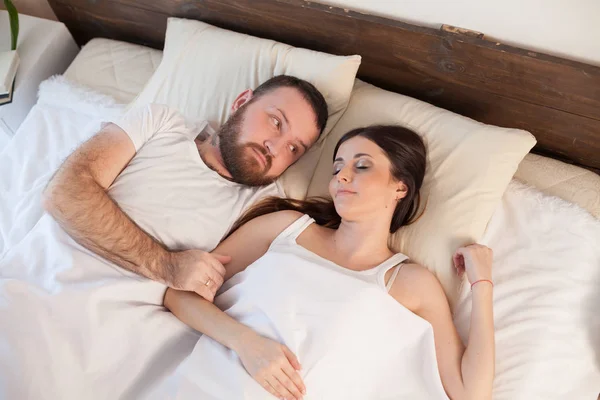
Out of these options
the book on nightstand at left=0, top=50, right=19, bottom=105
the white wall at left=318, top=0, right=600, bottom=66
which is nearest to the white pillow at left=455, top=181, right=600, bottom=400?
the white wall at left=318, top=0, right=600, bottom=66

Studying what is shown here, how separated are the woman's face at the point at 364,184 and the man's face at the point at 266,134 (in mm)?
168

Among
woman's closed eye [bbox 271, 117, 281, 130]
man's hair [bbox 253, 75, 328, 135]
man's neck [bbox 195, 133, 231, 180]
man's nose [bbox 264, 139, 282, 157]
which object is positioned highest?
man's hair [bbox 253, 75, 328, 135]

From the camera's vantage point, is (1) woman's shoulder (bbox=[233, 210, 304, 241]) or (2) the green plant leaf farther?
(2) the green plant leaf

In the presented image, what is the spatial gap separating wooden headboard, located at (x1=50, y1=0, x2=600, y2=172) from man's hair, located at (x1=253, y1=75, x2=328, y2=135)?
268 millimetres

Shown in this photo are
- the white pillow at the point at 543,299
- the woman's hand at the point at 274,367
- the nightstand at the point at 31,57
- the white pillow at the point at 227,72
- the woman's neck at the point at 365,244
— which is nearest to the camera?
the woman's hand at the point at 274,367

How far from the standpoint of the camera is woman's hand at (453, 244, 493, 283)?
1304 millimetres

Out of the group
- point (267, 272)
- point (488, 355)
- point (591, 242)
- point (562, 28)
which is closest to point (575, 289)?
point (591, 242)

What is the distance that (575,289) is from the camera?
1.35 m

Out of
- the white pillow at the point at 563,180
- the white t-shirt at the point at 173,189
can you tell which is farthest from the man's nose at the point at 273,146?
the white pillow at the point at 563,180

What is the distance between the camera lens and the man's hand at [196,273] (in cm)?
131

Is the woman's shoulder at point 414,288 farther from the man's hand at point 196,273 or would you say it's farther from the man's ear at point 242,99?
the man's ear at point 242,99

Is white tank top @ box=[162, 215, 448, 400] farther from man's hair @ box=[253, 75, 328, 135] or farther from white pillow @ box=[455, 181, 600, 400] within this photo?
man's hair @ box=[253, 75, 328, 135]

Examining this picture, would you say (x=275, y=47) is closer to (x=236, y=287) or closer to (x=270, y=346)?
(x=236, y=287)

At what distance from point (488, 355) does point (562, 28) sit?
0.91 meters
